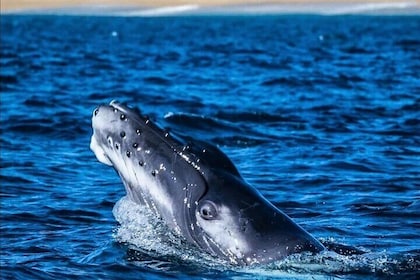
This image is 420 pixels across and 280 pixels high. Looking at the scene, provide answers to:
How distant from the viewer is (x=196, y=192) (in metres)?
8.93

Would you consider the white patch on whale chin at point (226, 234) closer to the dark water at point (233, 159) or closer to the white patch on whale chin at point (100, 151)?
the dark water at point (233, 159)

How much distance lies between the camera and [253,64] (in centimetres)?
3956

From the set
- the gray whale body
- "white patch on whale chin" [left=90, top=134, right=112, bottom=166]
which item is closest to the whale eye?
the gray whale body

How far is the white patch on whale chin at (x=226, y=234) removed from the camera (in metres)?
8.68

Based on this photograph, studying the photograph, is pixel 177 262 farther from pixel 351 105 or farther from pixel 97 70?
pixel 97 70

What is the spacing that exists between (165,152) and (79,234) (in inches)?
94.2

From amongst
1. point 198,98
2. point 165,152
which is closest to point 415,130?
point 198,98

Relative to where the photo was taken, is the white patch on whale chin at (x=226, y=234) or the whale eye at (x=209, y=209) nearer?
the white patch on whale chin at (x=226, y=234)

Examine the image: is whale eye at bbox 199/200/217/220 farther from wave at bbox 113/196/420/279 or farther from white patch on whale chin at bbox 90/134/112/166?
white patch on whale chin at bbox 90/134/112/166

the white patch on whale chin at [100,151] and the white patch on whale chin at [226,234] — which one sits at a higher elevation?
the white patch on whale chin at [100,151]

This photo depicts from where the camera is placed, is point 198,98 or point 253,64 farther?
point 253,64

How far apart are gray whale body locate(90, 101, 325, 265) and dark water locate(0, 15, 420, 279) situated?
19 cm

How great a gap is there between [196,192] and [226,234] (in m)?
0.47

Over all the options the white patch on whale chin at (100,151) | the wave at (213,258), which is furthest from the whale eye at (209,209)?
the white patch on whale chin at (100,151)
